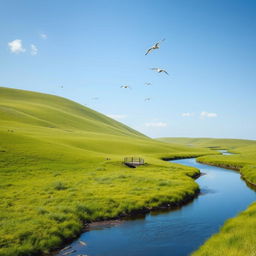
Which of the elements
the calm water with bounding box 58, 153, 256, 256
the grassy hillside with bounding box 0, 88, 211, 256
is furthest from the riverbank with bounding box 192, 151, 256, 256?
the grassy hillside with bounding box 0, 88, 211, 256

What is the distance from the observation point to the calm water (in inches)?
840

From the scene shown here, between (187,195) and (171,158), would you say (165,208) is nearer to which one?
(187,195)

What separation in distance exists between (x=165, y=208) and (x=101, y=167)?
23071 millimetres

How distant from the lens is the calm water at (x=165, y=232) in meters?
21.3

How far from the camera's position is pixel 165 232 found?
81.8ft

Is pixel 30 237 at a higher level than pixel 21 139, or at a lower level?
lower

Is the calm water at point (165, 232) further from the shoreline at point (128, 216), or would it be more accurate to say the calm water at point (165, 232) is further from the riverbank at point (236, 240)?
the riverbank at point (236, 240)


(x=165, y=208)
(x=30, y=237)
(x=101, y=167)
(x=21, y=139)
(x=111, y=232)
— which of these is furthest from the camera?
(x=21, y=139)

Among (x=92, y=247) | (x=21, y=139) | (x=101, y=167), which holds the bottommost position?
(x=92, y=247)

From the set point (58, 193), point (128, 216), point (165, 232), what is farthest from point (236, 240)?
point (58, 193)

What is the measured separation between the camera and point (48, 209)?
2755 centimetres

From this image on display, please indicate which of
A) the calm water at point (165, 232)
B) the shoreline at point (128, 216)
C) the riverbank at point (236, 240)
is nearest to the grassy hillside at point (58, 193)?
the shoreline at point (128, 216)

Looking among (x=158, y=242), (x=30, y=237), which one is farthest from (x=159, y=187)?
(x=30, y=237)

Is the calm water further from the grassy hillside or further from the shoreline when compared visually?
the grassy hillside
